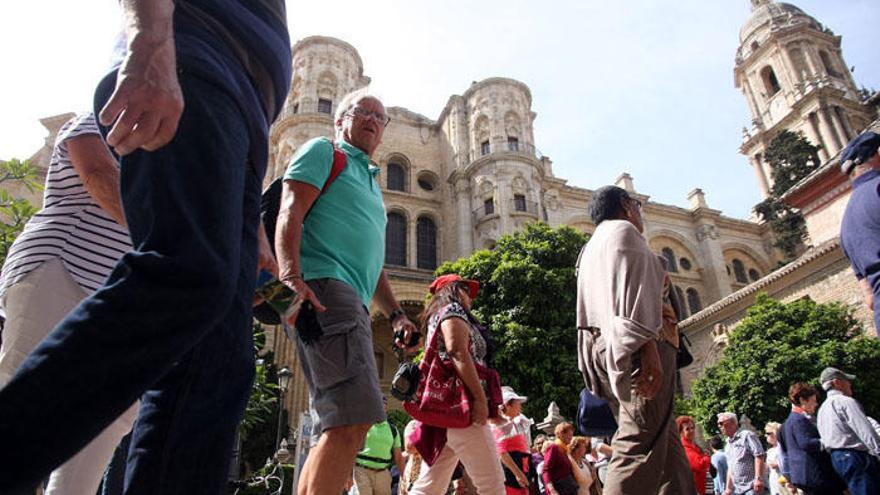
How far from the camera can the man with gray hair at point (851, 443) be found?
4.57m

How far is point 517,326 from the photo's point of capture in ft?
57.7

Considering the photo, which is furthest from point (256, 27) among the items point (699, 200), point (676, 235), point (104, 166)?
point (699, 200)

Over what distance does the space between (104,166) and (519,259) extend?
1818 centimetres

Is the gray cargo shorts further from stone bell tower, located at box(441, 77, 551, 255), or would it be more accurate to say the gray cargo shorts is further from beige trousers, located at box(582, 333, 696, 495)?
stone bell tower, located at box(441, 77, 551, 255)

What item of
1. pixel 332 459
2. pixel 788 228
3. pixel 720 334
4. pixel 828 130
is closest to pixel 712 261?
pixel 788 228

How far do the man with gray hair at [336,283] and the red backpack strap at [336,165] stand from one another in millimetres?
10

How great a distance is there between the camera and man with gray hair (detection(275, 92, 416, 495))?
2006mm

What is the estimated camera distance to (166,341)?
103 centimetres

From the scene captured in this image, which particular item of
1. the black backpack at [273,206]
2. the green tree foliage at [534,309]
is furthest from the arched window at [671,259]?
the black backpack at [273,206]

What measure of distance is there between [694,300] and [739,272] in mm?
5190

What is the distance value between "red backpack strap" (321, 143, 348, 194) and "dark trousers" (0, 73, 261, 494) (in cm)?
116

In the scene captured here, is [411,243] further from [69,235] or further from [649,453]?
[69,235]

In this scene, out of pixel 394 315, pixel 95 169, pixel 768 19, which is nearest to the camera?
pixel 95 169

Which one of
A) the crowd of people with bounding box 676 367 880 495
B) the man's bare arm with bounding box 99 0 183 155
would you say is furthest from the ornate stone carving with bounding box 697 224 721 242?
the man's bare arm with bounding box 99 0 183 155
